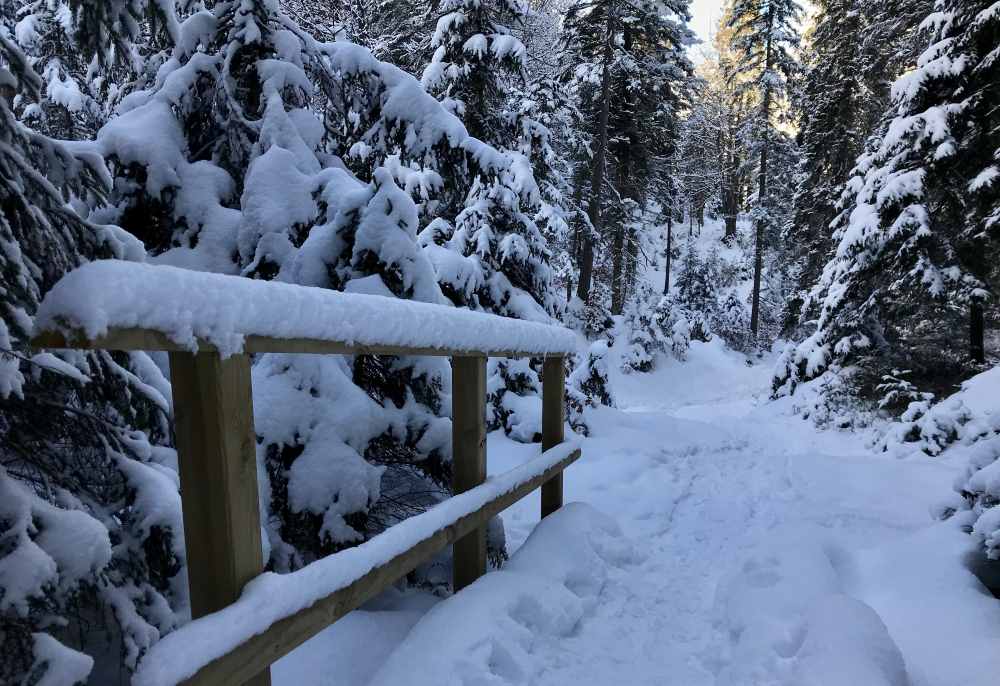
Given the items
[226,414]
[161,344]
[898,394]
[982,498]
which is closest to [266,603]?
[226,414]

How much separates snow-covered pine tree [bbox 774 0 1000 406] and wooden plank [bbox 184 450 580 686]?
999cm

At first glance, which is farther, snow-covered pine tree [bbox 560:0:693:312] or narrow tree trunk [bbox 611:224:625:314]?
narrow tree trunk [bbox 611:224:625:314]

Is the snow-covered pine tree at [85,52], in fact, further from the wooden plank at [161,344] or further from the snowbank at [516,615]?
the snowbank at [516,615]

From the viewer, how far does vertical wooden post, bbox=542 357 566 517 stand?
4598 mm

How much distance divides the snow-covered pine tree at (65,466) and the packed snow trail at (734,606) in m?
0.74

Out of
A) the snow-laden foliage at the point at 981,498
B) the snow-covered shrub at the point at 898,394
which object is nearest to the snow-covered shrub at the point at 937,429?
the snow-covered shrub at the point at 898,394

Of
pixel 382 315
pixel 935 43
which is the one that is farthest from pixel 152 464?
pixel 935 43

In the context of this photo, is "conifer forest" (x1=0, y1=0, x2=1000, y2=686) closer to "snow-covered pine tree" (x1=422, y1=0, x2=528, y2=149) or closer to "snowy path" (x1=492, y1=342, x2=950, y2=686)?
"snowy path" (x1=492, y1=342, x2=950, y2=686)

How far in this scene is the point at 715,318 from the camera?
30.6 m

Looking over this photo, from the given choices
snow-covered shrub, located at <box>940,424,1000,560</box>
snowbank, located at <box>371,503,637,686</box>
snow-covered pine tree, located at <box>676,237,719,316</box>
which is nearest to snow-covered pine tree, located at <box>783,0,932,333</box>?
snow-covered pine tree, located at <box>676,237,719,316</box>

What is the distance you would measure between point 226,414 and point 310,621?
2.60 feet

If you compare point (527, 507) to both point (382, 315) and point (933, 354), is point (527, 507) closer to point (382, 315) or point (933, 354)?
point (382, 315)

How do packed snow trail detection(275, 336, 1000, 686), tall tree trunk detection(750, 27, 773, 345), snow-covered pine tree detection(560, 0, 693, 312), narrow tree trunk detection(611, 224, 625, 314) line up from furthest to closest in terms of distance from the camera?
tall tree trunk detection(750, 27, 773, 345), narrow tree trunk detection(611, 224, 625, 314), snow-covered pine tree detection(560, 0, 693, 312), packed snow trail detection(275, 336, 1000, 686)

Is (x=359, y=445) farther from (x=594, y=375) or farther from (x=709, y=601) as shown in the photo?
(x=594, y=375)
